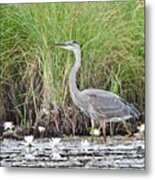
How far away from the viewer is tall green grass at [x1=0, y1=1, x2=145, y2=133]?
6.60ft

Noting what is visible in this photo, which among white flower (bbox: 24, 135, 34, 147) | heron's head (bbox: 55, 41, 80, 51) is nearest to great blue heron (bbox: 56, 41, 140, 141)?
heron's head (bbox: 55, 41, 80, 51)

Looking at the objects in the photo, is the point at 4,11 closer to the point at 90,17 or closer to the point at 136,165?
the point at 90,17

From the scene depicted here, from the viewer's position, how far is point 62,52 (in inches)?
81.0

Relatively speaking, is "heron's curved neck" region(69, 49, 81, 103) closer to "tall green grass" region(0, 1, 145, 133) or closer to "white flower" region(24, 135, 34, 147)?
"tall green grass" region(0, 1, 145, 133)

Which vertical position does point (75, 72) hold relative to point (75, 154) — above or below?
above

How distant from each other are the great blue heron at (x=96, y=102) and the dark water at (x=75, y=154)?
0.07m

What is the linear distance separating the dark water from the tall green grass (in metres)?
0.12

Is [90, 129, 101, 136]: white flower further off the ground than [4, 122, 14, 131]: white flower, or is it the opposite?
[4, 122, 14, 131]: white flower

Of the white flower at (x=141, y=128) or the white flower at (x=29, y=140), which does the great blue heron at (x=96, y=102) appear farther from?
the white flower at (x=29, y=140)

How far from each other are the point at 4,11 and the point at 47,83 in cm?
33

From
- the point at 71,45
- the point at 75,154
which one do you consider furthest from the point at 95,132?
the point at 71,45

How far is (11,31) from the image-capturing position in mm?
2090

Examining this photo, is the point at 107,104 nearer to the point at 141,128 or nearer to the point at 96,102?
the point at 96,102

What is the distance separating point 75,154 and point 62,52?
0.39 m
